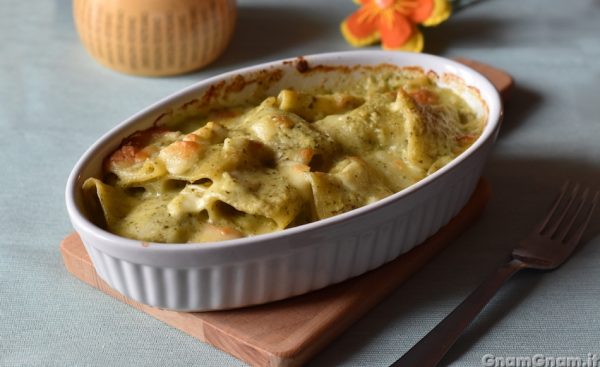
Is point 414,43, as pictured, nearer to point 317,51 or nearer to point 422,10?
point 422,10

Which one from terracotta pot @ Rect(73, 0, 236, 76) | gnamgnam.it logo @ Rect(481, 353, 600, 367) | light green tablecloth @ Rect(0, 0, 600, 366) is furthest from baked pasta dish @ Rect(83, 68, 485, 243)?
terracotta pot @ Rect(73, 0, 236, 76)

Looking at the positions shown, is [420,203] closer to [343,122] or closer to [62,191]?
[343,122]

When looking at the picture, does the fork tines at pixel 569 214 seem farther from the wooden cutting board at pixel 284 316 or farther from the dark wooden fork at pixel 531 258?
the wooden cutting board at pixel 284 316

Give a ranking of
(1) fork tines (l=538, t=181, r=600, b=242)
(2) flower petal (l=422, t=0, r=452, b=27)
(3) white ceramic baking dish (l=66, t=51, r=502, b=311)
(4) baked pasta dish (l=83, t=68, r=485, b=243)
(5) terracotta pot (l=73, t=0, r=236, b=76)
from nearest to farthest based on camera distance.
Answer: (3) white ceramic baking dish (l=66, t=51, r=502, b=311) → (4) baked pasta dish (l=83, t=68, r=485, b=243) → (1) fork tines (l=538, t=181, r=600, b=242) → (5) terracotta pot (l=73, t=0, r=236, b=76) → (2) flower petal (l=422, t=0, r=452, b=27)

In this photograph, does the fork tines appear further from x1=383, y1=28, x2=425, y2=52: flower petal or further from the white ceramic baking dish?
x1=383, y1=28, x2=425, y2=52: flower petal

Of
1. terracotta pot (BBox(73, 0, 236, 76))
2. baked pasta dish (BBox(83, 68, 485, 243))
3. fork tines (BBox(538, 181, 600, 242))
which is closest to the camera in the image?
baked pasta dish (BBox(83, 68, 485, 243))

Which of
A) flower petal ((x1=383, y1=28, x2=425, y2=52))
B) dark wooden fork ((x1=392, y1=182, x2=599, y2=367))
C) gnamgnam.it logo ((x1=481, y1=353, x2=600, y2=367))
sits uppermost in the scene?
flower petal ((x1=383, y1=28, x2=425, y2=52))

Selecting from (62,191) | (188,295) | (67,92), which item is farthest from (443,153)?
(67,92)
